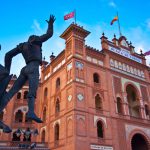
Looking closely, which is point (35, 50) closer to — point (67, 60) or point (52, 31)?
point (52, 31)

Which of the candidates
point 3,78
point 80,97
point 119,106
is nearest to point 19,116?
point 80,97

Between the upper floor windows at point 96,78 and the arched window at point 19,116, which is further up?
the upper floor windows at point 96,78

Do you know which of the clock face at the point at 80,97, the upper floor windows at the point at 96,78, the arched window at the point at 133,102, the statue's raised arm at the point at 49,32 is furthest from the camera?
the arched window at the point at 133,102

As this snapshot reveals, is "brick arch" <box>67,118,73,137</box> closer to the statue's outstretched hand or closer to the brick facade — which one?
the brick facade

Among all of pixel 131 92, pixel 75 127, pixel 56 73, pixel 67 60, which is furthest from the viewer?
pixel 131 92

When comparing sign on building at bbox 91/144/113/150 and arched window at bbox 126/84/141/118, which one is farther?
arched window at bbox 126/84/141/118

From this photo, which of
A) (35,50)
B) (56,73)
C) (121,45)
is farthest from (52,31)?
(121,45)

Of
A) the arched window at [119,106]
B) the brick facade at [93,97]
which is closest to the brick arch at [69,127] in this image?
the brick facade at [93,97]

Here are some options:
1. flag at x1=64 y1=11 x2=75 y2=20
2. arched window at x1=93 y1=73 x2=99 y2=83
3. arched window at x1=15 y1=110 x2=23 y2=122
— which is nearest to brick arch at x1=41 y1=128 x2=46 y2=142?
arched window at x1=15 y1=110 x2=23 y2=122

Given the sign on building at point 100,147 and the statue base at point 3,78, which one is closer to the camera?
the statue base at point 3,78

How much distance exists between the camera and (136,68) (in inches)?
1109

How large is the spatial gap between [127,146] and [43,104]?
1018 centimetres

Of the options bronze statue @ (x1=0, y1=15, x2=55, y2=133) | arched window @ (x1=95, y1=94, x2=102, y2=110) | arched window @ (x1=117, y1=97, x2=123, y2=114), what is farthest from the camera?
arched window @ (x1=117, y1=97, x2=123, y2=114)

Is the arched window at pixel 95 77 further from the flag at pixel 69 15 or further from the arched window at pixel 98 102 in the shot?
the flag at pixel 69 15
